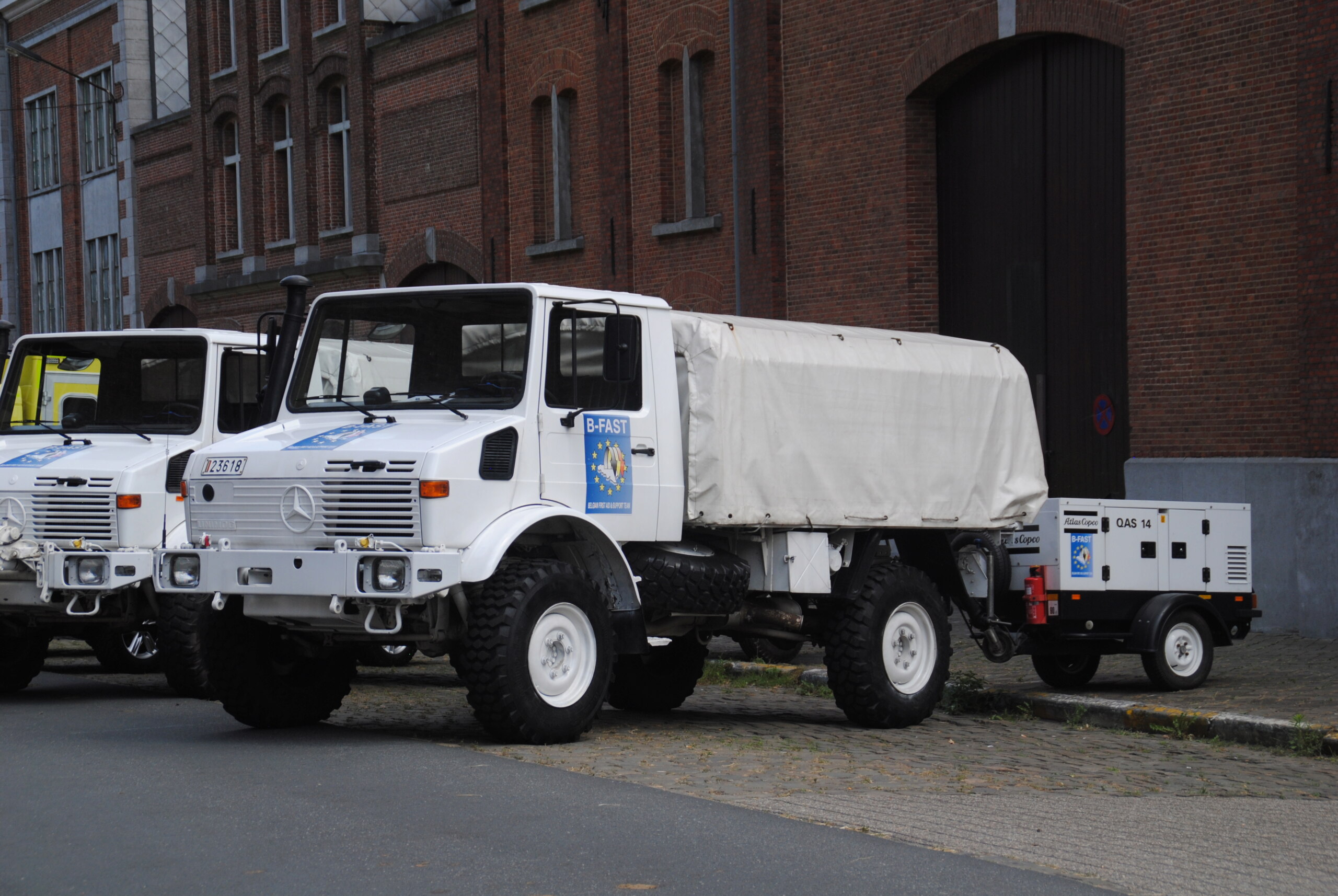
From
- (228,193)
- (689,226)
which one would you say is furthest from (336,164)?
(689,226)

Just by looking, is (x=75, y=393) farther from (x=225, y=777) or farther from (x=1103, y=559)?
(x=1103, y=559)

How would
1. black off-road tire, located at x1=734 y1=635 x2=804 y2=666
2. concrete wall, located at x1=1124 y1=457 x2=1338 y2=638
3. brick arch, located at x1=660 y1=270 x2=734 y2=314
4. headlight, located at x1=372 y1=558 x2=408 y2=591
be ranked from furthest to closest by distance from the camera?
1. brick arch, located at x1=660 y1=270 x2=734 y2=314
2. concrete wall, located at x1=1124 y1=457 x2=1338 y2=638
3. black off-road tire, located at x1=734 y1=635 x2=804 y2=666
4. headlight, located at x1=372 y1=558 x2=408 y2=591

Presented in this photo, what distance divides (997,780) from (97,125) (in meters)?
34.6

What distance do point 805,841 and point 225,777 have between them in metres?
3.02

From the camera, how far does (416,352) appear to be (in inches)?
396

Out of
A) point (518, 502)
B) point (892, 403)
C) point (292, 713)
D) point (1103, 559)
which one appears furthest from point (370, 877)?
point (1103, 559)

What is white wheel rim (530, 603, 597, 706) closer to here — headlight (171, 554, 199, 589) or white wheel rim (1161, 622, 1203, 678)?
headlight (171, 554, 199, 589)

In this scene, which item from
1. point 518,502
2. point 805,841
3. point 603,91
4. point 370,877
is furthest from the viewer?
point 603,91

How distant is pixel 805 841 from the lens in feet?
22.1

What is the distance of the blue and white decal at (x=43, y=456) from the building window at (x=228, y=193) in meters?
22.9

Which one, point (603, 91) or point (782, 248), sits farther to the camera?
point (603, 91)

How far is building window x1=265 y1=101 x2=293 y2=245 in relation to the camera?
3272 cm

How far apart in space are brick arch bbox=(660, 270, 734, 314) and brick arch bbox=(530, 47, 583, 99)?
3993 millimetres

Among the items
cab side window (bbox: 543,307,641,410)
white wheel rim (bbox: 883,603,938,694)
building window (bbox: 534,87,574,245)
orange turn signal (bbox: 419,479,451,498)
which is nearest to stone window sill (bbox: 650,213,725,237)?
building window (bbox: 534,87,574,245)
